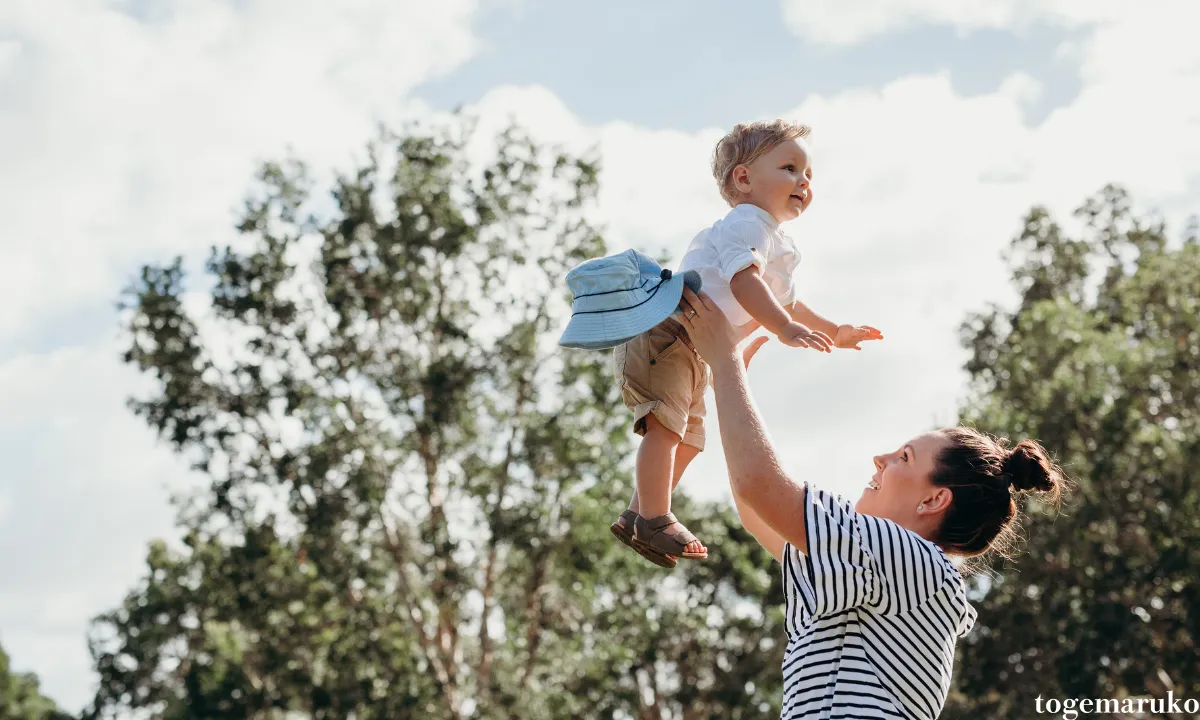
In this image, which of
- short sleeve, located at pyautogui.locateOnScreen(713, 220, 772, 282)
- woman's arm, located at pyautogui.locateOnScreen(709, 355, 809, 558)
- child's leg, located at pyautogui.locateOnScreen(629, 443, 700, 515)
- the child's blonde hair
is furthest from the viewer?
child's leg, located at pyautogui.locateOnScreen(629, 443, 700, 515)

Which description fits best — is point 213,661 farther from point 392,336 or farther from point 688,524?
point 688,524

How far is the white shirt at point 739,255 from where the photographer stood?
3539mm

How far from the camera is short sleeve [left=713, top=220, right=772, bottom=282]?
350cm

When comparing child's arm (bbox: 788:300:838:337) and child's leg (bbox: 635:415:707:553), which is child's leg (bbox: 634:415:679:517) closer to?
child's leg (bbox: 635:415:707:553)

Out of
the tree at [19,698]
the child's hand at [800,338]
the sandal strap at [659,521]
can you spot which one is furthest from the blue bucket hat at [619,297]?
the tree at [19,698]

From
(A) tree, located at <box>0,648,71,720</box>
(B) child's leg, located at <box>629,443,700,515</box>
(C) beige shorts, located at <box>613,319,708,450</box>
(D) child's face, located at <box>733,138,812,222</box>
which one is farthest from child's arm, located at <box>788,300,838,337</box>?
(A) tree, located at <box>0,648,71,720</box>

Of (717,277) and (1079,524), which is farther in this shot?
(1079,524)

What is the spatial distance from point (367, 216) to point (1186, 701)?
51.9 feet

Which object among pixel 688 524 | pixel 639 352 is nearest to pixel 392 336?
pixel 688 524

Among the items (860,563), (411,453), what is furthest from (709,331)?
(411,453)

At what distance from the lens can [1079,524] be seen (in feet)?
73.7

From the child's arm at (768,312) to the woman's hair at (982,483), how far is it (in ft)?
1.41

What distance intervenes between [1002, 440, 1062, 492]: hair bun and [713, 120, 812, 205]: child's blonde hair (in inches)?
45.5

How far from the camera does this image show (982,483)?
10.1 feet
